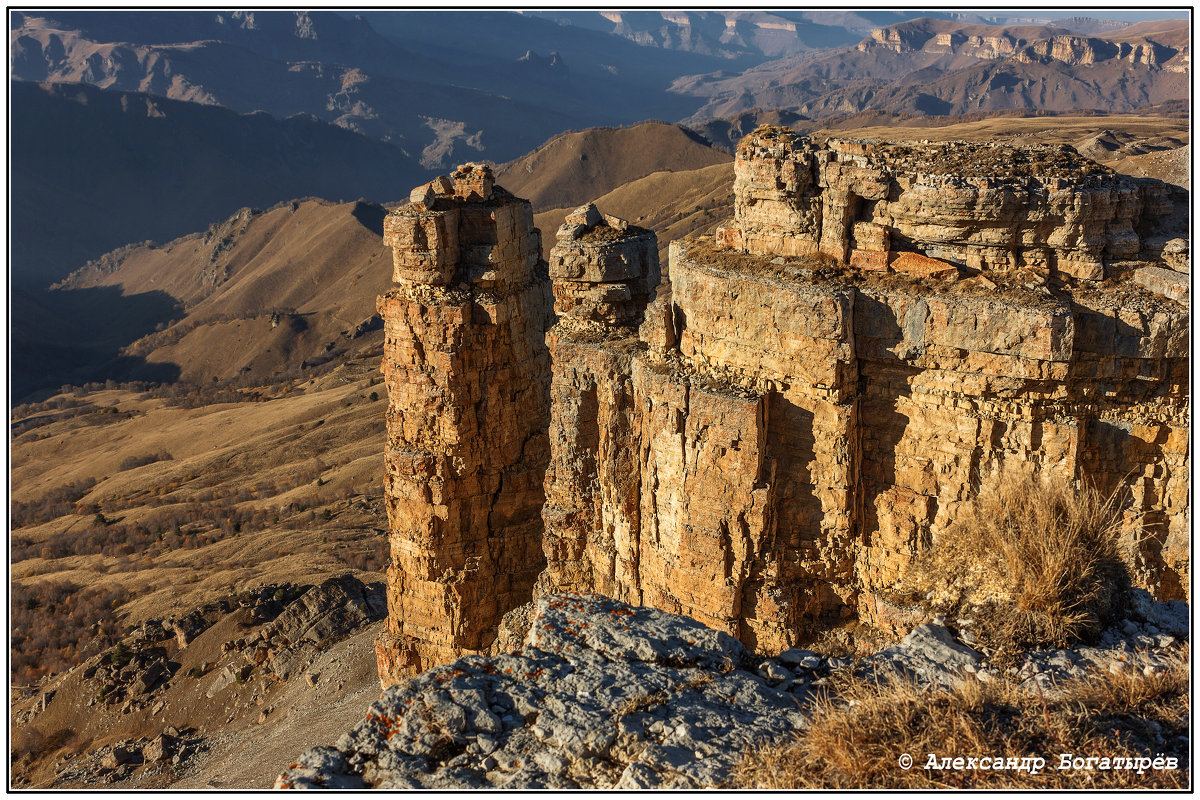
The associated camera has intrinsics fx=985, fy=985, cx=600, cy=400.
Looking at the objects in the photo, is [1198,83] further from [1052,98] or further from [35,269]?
[1052,98]

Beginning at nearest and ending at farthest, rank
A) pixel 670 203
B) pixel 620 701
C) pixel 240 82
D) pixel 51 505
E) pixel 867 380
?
pixel 620 701 → pixel 867 380 → pixel 51 505 → pixel 670 203 → pixel 240 82

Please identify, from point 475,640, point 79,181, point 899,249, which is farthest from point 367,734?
point 79,181

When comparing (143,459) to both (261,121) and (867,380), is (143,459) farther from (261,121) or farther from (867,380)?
(261,121)

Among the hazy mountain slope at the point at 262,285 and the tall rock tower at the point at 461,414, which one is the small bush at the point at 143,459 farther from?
the tall rock tower at the point at 461,414

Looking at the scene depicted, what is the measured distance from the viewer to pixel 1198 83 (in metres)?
9.72

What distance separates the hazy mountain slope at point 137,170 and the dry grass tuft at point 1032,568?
11617 centimetres

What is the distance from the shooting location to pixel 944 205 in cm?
952

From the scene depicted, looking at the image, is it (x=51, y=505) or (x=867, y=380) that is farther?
(x=51, y=505)

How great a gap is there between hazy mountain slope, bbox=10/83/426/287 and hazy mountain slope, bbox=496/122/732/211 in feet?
152

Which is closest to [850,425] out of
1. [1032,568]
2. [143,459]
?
[1032,568]

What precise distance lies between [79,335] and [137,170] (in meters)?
61.2

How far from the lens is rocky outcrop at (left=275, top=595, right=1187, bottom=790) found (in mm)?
5902

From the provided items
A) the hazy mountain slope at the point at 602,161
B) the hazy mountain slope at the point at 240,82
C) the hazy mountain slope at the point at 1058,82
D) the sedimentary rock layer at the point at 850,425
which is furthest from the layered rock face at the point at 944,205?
the hazy mountain slope at the point at 240,82

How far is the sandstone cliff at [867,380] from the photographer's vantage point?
8.89 m
